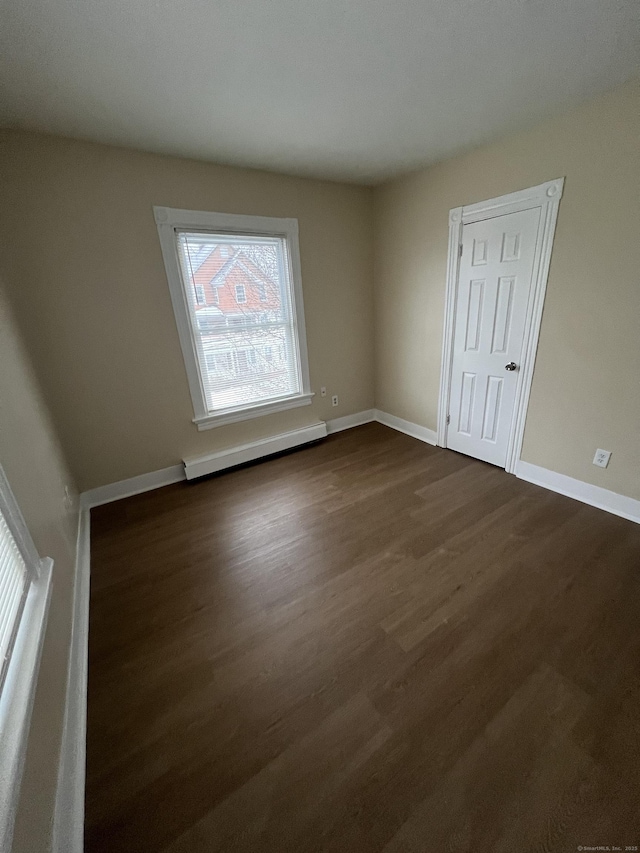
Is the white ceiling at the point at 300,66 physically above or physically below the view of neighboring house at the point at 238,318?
above

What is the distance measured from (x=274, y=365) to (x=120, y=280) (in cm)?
141

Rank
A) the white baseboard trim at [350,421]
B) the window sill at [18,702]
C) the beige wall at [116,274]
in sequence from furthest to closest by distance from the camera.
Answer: the white baseboard trim at [350,421] → the beige wall at [116,274] → the window sill at [18,702]

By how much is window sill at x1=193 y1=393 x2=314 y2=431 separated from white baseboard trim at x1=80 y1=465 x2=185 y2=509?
1.54ft

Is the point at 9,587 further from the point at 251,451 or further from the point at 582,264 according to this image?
the point at 582,264

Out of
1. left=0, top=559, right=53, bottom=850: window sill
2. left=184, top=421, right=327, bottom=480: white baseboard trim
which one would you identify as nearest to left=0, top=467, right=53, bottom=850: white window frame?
left=0, top=559, right=53, bottom=850: window sill

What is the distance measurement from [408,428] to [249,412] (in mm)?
1804

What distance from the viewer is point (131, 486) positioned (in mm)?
2807

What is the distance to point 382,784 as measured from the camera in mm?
1071

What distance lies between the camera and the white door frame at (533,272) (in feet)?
7.25

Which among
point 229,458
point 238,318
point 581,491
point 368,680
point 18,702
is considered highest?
point 238,318

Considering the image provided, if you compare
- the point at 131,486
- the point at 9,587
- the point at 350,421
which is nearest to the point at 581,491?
the point at 350,421

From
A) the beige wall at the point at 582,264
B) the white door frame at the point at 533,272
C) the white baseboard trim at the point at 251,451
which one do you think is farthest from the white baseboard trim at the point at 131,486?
the beige wall at the point at 582,264

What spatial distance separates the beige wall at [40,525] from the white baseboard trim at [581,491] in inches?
122

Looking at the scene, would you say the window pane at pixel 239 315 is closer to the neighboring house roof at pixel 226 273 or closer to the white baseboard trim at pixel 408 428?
the neighboring house roof at pixel 226 273
